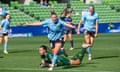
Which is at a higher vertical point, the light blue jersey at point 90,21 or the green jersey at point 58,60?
the light blue jersey at point 90,21

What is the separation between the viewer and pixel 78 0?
64.9m

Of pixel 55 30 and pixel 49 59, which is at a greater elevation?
pixel 55 30

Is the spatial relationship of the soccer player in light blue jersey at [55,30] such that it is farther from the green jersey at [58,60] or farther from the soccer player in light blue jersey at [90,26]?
the soccer player in light blue jersey at [90,26]

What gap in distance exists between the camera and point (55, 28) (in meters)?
15.3

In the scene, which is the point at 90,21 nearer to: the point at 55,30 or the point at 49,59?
the point at 49,59

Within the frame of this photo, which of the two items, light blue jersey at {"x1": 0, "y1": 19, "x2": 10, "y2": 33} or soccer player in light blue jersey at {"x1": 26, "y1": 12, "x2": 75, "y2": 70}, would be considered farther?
light blue jersey at {"x1": 0, "y1": 19, "x2": 10, "y2": 33}

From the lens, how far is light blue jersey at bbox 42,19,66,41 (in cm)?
1527

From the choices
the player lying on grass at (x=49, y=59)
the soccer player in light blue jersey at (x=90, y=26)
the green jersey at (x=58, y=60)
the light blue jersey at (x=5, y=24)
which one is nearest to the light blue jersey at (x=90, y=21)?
the soccer player in light blue jersey at (x=90, y=26)

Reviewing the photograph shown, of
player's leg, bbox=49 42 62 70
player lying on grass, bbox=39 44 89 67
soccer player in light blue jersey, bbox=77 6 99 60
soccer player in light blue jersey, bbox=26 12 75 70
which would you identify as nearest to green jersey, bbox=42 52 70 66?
player lying on grass, bbox=39 44 89 67

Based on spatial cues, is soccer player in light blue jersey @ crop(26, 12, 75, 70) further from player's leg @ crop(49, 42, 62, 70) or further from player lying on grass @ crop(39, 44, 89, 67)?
player lying on grass @ crop(39, 44, 89, 67)

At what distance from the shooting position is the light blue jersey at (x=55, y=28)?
15266 mm

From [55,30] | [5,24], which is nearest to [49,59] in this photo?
[55,30]

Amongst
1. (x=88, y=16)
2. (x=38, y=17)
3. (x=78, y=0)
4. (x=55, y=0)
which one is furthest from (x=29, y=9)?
(x=88, y=16)

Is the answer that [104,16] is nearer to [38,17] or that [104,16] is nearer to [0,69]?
[38,17]
